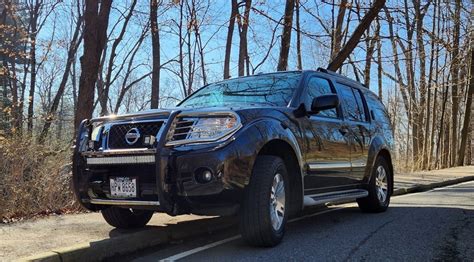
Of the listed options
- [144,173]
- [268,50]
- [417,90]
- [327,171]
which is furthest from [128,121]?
[417,90]

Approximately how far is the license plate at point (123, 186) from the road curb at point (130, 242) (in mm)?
514

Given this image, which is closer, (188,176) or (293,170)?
(188,176)

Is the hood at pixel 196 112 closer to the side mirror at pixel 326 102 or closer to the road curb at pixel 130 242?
the side mirror at pixel 326 102

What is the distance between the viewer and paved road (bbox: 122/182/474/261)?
189 inches

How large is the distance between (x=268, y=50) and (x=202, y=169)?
17033 mm

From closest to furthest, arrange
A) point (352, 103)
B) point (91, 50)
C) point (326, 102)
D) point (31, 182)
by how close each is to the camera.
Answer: point (326, 102) < point (31, 182) < point (352, 103) < point (91, 50)

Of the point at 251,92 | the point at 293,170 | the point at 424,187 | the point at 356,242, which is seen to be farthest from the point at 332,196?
the point at 424,187

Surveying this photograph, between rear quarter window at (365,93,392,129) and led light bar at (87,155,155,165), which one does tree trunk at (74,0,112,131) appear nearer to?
led light bar at (87,155,155,165)

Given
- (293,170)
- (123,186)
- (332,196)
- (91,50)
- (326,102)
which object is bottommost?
(332,196)

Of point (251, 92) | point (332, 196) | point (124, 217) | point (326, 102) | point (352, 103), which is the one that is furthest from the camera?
point (352, 103)

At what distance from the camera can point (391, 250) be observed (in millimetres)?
5070

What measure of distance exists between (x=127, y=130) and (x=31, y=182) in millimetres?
3032

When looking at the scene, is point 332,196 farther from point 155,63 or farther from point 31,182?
point 155,63

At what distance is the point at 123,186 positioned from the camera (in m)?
4.82
